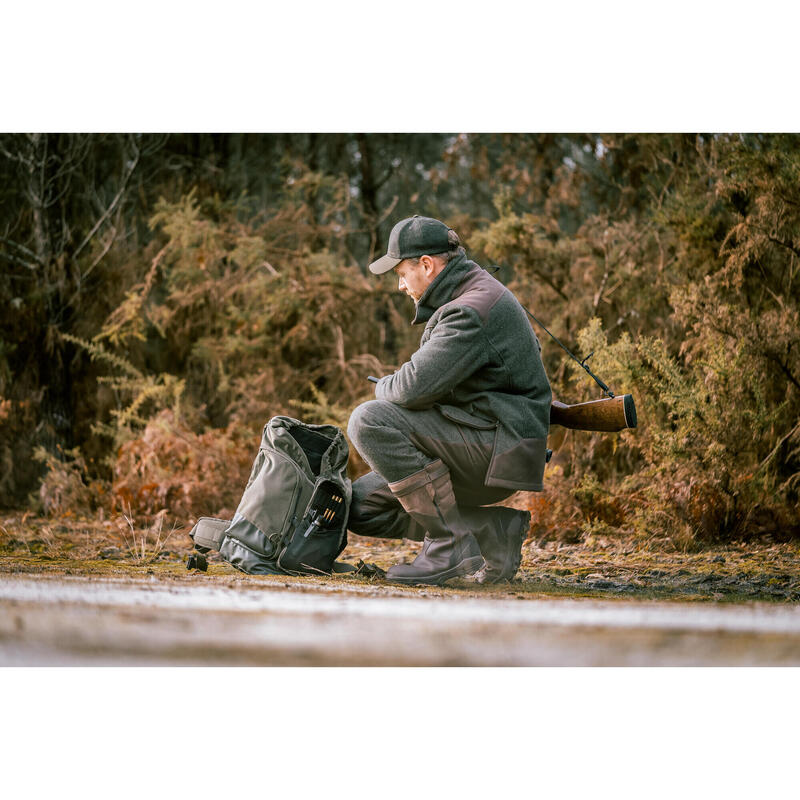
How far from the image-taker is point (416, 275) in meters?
3.10

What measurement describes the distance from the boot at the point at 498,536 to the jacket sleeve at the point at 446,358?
53cm

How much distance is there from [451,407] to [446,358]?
21 centimetres

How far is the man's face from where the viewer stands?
3.08 meters

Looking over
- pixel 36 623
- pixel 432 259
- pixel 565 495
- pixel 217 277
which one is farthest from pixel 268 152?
pixel 36 623

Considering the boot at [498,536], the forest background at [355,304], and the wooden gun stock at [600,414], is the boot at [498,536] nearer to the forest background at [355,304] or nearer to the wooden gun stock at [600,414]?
the wooden gun stock at [600,414]

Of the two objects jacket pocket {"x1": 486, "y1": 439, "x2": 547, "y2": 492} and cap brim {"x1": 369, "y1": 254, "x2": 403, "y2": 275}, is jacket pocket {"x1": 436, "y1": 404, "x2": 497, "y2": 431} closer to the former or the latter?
jacket pocket {"x1": 486, "y1": 439, "x2": 547, "y2": 492}

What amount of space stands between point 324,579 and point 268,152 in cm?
500

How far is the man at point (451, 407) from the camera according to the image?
9.66 ft

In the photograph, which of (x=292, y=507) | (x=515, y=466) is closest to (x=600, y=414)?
(x=515, y=466)

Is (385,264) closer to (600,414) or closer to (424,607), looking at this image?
(600,414)

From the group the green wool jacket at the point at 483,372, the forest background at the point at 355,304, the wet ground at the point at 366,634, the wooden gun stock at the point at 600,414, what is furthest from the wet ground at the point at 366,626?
the forest background at the point at 355,304

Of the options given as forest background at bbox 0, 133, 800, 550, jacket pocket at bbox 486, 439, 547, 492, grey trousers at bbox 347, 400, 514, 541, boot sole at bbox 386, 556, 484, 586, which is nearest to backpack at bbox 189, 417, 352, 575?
grey trousers at bbox 347, 400, 514, 541

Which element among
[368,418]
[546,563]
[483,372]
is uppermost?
[483,372]

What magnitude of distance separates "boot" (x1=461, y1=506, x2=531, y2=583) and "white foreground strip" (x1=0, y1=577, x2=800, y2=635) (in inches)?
17.1
